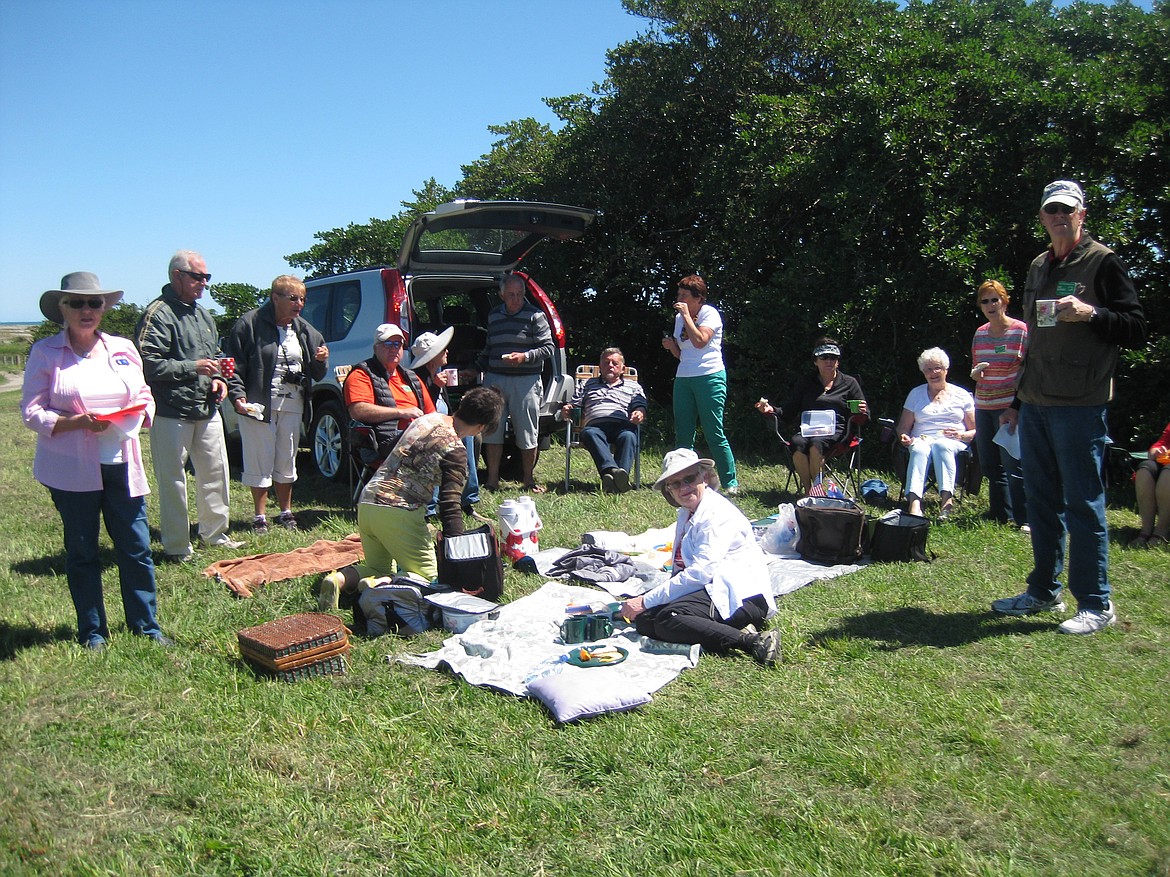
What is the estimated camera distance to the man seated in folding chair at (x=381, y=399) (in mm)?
6070

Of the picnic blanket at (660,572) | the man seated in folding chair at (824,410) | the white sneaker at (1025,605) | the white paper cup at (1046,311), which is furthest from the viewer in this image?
the man seated in folding chair at (824,410)

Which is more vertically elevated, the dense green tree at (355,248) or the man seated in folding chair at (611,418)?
the dense green tree at (355,248)

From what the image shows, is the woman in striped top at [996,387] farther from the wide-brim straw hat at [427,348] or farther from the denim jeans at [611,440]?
the wide-brim straw hat at [427,348]

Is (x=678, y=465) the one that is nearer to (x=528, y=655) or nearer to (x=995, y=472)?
(x=528, y=655)

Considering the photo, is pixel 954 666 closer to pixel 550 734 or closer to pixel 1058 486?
pixel 1058 486

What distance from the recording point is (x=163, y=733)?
3330mm

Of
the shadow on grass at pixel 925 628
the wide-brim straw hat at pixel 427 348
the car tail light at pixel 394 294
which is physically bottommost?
the shadow on grass at pixel 925 628

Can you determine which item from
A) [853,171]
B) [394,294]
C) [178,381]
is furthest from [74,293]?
[853,171]

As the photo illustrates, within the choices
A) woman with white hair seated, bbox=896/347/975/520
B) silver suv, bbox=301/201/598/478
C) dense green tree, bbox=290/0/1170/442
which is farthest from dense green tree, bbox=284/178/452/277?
woman with white hair seated, bbox=896/347/975/520

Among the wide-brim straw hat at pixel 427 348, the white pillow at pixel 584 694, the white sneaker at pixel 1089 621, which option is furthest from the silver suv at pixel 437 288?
the white sneaker at pixel 1089 621

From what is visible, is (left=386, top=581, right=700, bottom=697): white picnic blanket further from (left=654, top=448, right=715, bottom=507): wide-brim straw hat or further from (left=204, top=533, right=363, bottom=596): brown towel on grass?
(left=204, top=533, right=363, bottom=596): brown towel on grass

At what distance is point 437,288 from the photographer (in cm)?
794

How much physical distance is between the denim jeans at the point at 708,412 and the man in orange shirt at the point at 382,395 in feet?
7.41

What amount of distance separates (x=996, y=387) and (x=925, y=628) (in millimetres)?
2517
